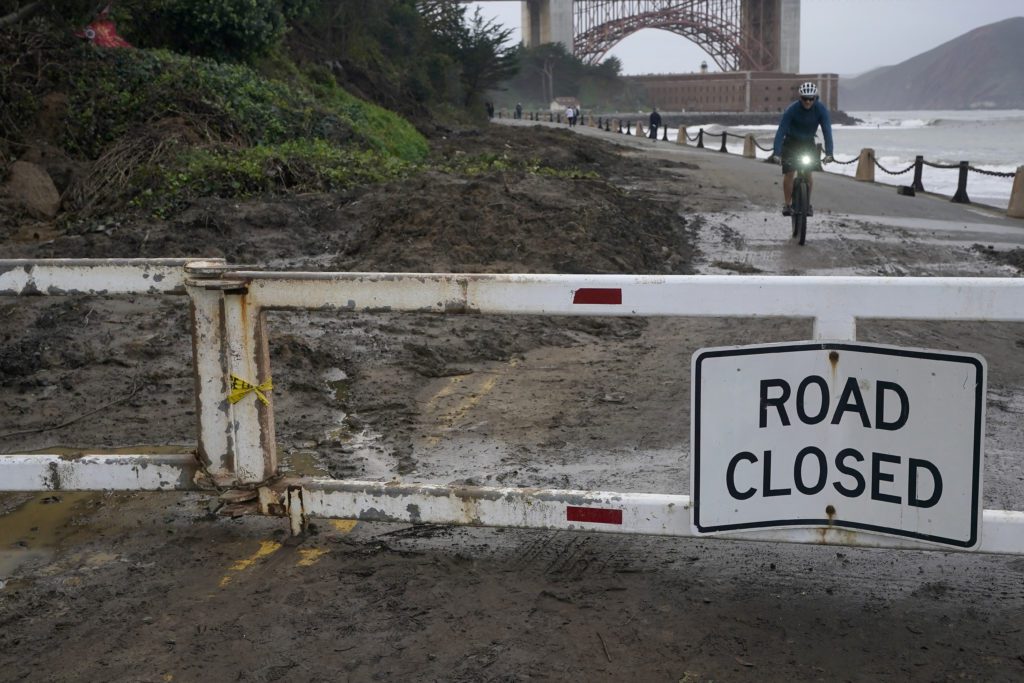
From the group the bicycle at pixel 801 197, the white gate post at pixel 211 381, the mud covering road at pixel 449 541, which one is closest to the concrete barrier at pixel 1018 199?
the bicycle at pixel 801 197

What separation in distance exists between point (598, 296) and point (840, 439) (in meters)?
1.03

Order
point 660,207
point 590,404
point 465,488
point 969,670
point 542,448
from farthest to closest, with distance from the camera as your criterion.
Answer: point 660,207, point 590,404, point 542,448, point 465,488, point 969,670

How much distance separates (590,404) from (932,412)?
345 centimetres

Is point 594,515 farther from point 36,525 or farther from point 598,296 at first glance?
point 36,525

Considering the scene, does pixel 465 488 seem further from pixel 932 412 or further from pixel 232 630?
pixel 932 412

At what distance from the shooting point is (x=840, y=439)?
12.2ft

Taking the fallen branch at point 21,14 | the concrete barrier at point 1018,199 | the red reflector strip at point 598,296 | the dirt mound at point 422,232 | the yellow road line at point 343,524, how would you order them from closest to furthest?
the red reflector strip at point 598,296
the yellow road line at point 343,524
the dirt mound at point 422,232
the fallen branch at point 21,14
the concrete barrier at point 1018,199

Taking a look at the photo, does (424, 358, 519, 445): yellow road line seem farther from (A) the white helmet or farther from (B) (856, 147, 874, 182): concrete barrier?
A: (B) (856, 147, 874, 182): concrete barrier

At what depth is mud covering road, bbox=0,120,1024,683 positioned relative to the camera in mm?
3574

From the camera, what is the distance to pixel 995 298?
3656mm

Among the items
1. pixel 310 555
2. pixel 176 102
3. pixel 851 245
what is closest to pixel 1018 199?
pixel 851 245

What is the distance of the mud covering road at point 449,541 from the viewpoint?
3574mm

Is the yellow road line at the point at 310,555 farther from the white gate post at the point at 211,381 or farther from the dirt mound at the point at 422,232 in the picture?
the dirt mound at the point at 422,232

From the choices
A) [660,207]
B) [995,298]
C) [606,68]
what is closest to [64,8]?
[660,207]
